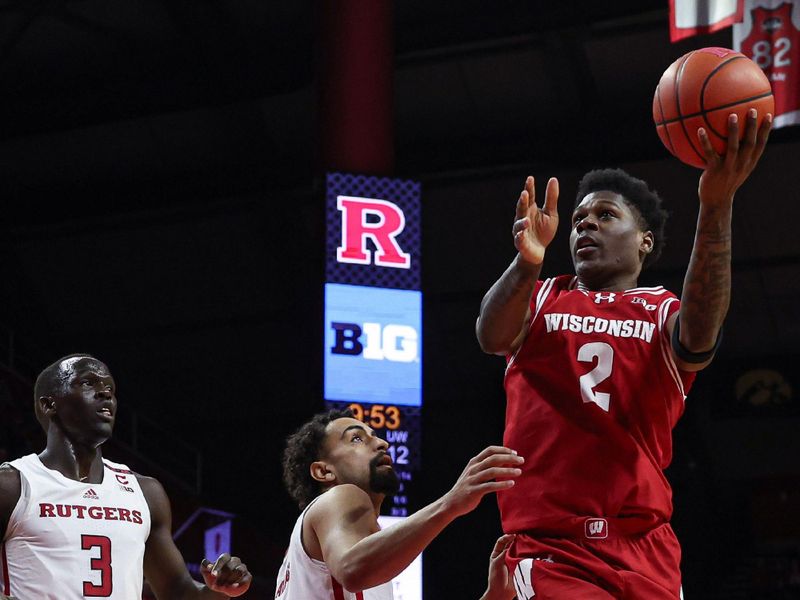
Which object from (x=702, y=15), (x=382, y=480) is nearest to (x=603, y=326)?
(x=382, y=480)

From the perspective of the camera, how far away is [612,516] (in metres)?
3.53

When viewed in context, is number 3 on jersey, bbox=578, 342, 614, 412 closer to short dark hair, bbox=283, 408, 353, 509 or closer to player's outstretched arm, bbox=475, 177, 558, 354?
player's outstretched arm, bbox=475, 177, 558, 354

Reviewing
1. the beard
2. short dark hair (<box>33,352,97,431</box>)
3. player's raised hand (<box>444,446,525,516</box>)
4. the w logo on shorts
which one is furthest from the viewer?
short dark hair (<box>33,352,97,431</box>)

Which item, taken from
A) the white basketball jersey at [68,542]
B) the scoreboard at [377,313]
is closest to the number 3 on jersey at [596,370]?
the white basketball jersey at [68,542]

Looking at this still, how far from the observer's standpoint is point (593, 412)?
11.7 ft

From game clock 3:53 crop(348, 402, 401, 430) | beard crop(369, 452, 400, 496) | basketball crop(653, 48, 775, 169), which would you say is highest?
basketball crop(653, 48, 775, 169)

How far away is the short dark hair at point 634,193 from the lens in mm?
3910

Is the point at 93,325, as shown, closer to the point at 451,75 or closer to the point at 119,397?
the point at 119,397

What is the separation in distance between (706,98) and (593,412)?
3.08 feet

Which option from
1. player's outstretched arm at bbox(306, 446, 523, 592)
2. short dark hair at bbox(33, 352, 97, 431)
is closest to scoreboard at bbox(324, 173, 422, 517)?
short dark hair at bbox(33, 352, 97, 431)

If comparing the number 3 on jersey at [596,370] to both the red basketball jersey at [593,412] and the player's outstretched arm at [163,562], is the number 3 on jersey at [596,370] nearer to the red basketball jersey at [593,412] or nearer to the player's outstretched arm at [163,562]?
the red basketball jersey at [593,412]

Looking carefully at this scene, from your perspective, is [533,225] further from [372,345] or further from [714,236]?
[372,345]

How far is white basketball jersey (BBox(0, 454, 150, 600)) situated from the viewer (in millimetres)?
4547

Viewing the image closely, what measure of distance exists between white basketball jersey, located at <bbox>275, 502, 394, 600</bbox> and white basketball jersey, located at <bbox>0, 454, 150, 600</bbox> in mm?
755
